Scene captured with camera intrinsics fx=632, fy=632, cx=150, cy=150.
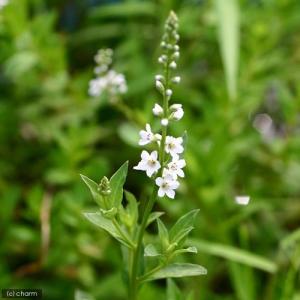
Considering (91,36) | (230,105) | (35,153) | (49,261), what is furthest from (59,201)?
(91,36)

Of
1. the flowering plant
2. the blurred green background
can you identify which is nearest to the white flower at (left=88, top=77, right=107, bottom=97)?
the blurred green background

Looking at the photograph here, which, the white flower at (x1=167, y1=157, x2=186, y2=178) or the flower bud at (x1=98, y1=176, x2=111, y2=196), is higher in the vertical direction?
the white flower at (x1=167, y1=157, x2=186, y2=178)

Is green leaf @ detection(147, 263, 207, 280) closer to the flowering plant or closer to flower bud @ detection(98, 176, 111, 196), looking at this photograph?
the flowering plant

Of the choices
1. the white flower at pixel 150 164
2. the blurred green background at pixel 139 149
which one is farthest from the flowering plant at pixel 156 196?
the blurred green background at pixel 139 149

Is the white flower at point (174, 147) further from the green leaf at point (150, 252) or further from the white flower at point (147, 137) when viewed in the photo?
the green leaf at point (150, 252)

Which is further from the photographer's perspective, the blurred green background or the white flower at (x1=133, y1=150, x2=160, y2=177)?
the blurred green background

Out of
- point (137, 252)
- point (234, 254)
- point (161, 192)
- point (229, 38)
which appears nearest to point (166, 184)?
point (161, 192)
